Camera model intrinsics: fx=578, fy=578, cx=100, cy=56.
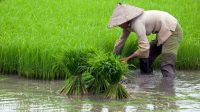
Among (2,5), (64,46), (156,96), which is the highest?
(2,5)

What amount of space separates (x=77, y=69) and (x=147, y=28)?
1.87 meters

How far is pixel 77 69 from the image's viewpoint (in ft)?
24.7

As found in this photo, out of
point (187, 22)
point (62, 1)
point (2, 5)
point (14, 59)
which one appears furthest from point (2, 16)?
point (187, 22)

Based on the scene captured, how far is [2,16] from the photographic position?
467 inches

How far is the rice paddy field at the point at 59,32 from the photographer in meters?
9.03

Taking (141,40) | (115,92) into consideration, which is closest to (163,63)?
(141,40)

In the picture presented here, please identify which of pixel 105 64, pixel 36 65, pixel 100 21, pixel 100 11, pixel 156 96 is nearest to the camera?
pixel 105 64

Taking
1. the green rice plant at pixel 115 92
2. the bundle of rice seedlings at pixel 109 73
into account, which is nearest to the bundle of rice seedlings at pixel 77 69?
the bundle of rice seedlings at pixel 109 73

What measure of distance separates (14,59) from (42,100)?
6.78 feet

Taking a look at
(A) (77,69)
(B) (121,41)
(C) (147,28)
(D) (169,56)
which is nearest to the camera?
(A) (77,69)

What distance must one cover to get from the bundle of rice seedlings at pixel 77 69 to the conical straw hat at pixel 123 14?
41.0 inches

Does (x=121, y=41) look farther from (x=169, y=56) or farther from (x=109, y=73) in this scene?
(x=109, y=73)

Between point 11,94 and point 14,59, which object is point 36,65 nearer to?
point 14,59

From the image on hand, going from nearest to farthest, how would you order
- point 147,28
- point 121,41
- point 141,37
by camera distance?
1. point 141,37
2. point 147,28
3. point 121,41
